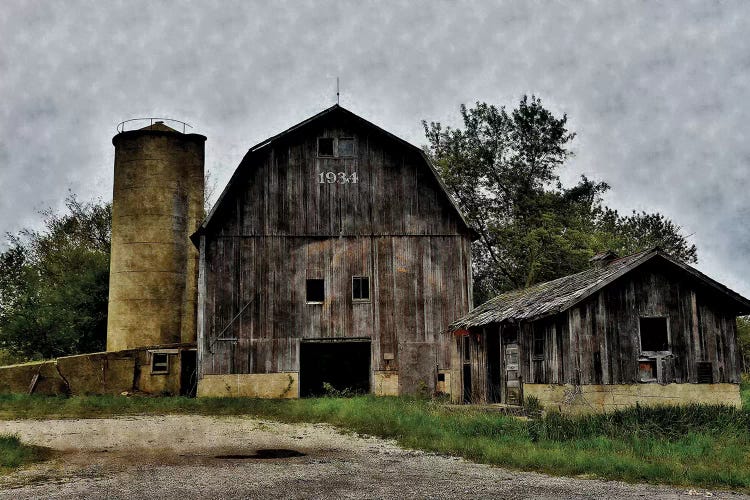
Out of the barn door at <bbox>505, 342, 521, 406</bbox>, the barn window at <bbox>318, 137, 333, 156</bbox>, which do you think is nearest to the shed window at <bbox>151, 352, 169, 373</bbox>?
the barn window at <bbox>318, 137, 333, 156</bbox>

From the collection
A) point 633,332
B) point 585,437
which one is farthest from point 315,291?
point 585,437

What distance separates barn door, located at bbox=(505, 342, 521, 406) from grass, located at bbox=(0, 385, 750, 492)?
126 cm

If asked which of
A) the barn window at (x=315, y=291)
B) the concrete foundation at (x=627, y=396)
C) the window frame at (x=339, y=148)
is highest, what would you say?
the window frame at (x=339, y=148)

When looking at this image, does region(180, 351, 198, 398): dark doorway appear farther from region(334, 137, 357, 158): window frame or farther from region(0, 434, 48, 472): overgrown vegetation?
region(0, 434, 48, 472): overgrown vegetation

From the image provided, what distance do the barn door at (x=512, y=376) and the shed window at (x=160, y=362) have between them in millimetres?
12316

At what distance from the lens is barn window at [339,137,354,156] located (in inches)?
957

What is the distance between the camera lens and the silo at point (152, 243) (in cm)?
2903

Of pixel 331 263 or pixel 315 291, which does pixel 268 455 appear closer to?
pixel 315 291

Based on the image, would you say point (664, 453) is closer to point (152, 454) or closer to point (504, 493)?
point (504, 493)

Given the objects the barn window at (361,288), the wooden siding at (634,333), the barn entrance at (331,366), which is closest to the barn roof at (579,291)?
the wooden siding at (634,333)

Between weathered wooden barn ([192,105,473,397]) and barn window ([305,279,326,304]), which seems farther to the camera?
barn window ([305,279,326,304])

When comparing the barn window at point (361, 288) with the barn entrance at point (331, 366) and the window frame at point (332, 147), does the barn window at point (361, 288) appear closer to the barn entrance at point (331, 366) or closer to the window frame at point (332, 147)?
the window frame at point (332, 147)

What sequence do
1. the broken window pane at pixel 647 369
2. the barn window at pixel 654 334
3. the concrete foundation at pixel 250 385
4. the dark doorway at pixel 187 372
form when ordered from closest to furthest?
the broken window pane at pixel 647 369 < the barn window at pixel 654 334 < the concrete foundation at pixel 250 385 < the dark doorway at pixel 187 372

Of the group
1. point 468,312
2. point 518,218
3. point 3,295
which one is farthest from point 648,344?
point 3,295
